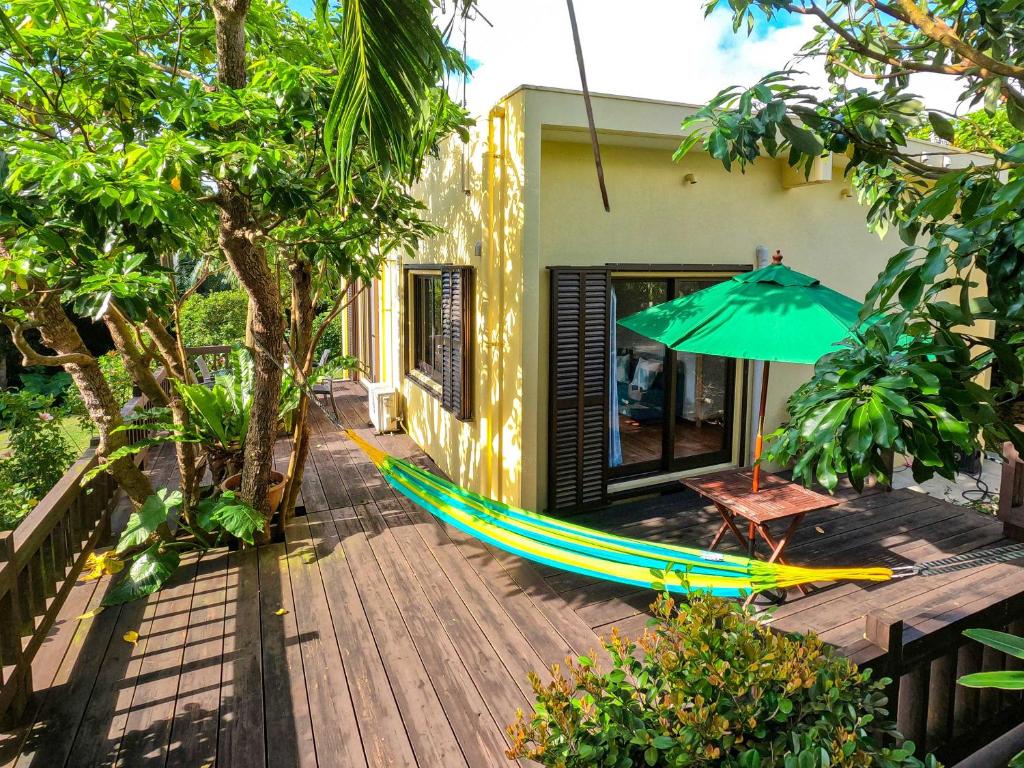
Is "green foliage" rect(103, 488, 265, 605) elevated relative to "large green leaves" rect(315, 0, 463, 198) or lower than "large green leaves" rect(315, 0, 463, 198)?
lower

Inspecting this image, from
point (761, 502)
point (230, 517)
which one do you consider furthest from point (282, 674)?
point (761, 502)

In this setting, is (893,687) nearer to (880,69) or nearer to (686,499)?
(880,69)

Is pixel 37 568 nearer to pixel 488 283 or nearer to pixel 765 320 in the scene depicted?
pixel 488 283

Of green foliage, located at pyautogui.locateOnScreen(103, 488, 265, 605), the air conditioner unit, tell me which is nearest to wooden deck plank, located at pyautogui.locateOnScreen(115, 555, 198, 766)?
green foliage, located at pyautogui.locateOnScreen(103, 488, 265, 605)

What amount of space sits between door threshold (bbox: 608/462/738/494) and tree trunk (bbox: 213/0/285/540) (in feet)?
9.20

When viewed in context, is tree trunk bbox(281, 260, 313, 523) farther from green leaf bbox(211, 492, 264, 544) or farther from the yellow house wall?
the yellow house wall

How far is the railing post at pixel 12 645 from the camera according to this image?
8.42 ft

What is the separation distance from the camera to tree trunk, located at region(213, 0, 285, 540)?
3.47 metres

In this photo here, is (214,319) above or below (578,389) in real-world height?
above

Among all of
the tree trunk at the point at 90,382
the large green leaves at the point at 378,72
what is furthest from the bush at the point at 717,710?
the tree trunk at the point at 90,382

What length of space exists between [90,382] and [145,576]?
4.16 ft

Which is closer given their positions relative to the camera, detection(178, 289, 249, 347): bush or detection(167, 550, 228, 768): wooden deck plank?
detection(167, 550, 228, 768): wooden deck plank

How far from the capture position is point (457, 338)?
5438 mm

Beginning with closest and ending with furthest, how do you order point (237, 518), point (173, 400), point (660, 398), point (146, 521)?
point (146, 521)
point (237, 518)
point (173, 400)
point (660, 398)
